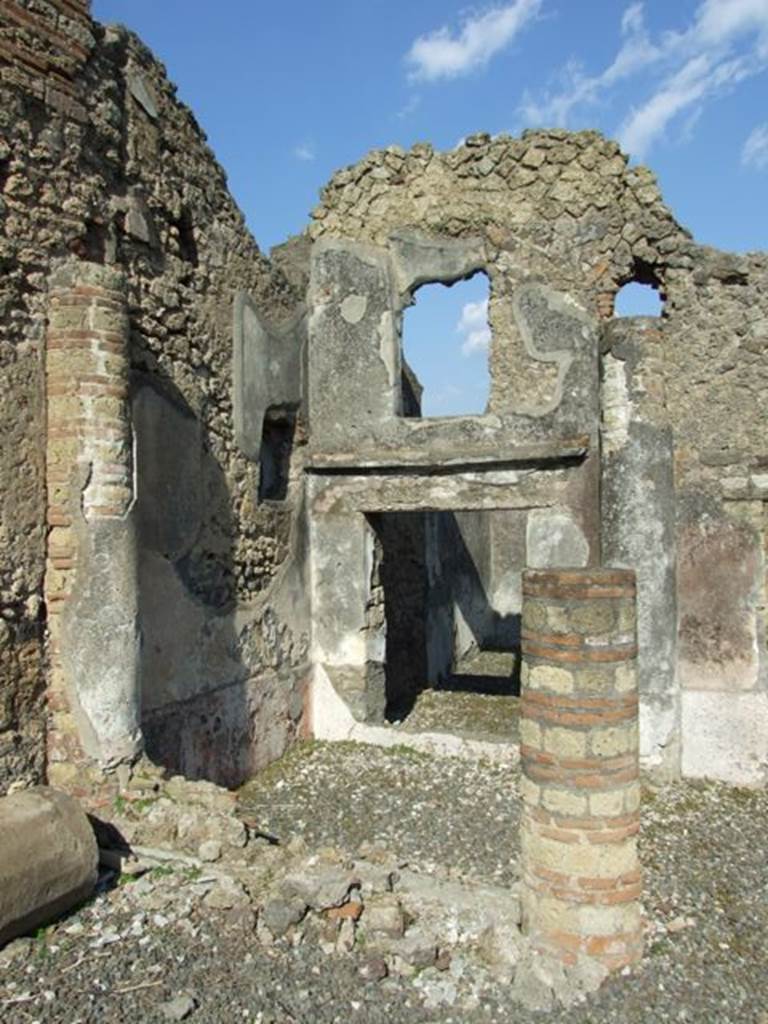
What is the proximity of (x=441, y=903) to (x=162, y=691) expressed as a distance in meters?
2.42

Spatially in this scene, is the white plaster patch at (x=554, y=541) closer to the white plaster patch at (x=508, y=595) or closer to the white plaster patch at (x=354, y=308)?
the white plaster patch at (x=354, y=308)

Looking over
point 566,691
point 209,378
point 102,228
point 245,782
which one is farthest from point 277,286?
point 566,691

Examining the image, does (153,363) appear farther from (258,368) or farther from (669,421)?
(669,421)

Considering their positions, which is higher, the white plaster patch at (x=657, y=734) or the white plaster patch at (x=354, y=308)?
the white plaster patch at (x=354, y=308)

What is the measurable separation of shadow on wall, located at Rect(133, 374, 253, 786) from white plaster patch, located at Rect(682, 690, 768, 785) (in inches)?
132

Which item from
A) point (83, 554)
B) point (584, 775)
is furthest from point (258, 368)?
point (584, 775)

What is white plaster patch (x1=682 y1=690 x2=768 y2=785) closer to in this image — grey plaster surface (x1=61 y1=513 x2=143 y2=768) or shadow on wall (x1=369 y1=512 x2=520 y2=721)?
shadow on wall (x1=369 y1=512 x2=520 y2=721)

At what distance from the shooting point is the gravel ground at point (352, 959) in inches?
117

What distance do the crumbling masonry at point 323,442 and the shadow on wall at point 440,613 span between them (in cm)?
105

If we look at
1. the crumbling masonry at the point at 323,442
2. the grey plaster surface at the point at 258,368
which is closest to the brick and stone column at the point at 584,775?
the crumbling masonry at the point at 323,442

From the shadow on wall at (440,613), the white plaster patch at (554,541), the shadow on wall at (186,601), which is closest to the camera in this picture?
the shadow on wall at (186,601)

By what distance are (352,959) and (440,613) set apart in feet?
24.7

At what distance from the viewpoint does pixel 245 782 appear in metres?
6.15

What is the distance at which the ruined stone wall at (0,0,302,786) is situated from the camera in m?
4.23
